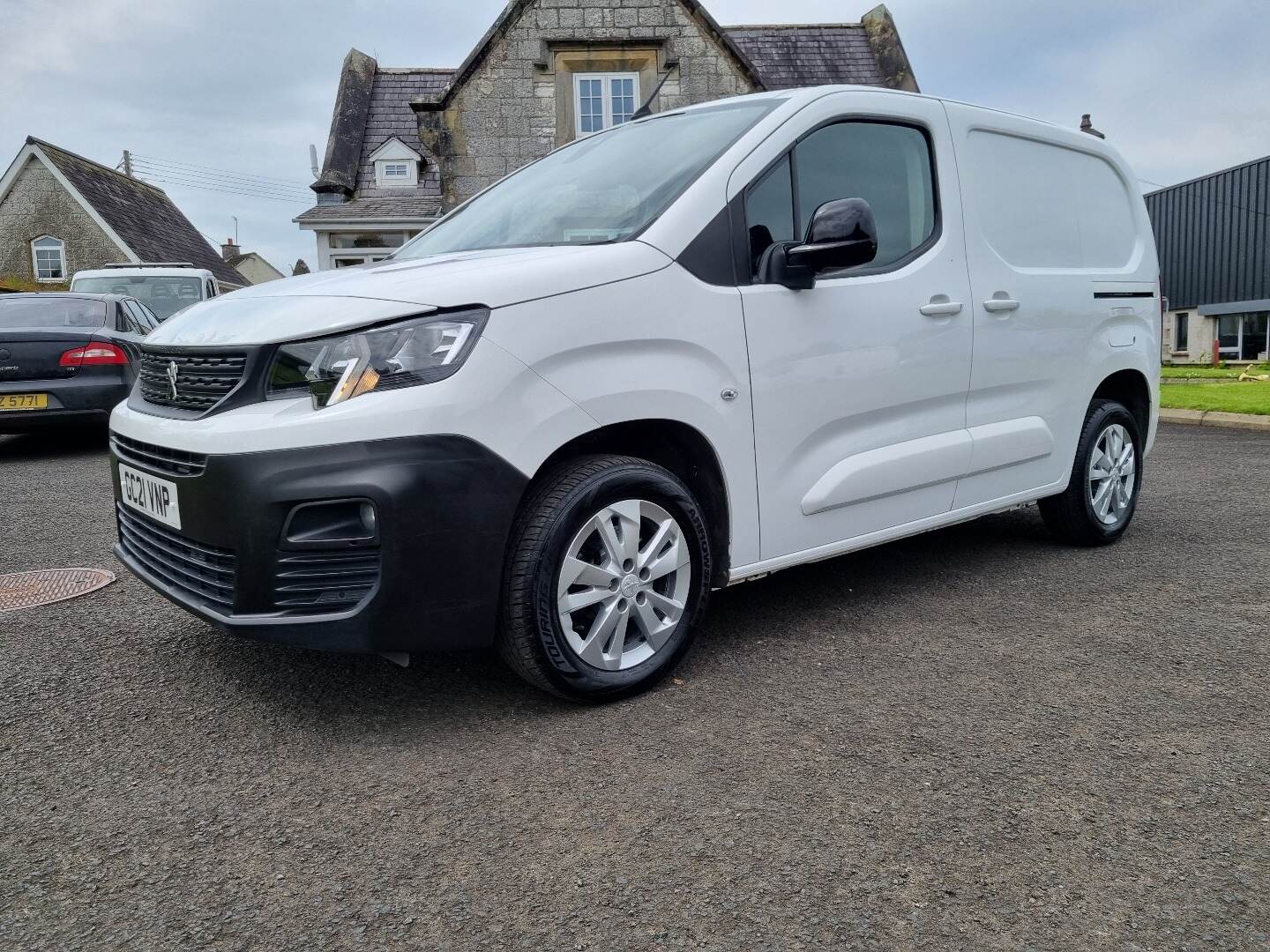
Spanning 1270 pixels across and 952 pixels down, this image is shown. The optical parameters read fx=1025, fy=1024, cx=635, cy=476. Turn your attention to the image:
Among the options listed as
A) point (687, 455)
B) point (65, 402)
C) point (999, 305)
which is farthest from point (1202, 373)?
point (687, 455)

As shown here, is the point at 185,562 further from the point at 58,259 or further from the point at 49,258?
the point at 49,258

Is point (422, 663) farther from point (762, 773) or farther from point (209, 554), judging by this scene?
point (762, 773)

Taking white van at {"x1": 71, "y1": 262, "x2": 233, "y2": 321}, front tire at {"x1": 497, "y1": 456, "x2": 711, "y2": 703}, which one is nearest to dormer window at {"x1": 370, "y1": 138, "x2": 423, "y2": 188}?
white van at {"x1": 71, "y1": 262, "x2": 233, "y2": 321}

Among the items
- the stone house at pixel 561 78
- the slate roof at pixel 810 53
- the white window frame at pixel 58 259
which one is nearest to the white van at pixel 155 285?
the stone house at pixel 561 78

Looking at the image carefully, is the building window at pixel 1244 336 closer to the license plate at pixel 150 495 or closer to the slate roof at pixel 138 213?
the slate roof at pixel 138 213

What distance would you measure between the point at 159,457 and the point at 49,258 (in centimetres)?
3851

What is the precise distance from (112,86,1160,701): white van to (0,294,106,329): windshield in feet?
21.4

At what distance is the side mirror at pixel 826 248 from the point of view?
3.07m

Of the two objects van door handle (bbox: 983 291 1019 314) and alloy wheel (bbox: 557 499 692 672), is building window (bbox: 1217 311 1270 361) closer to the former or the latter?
van door handle (bbox: 983 291 1019 314)

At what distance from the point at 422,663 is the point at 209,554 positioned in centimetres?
87

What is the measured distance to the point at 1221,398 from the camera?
Answer: 1307 centimetres

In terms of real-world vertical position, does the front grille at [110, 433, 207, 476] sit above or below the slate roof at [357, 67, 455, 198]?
below

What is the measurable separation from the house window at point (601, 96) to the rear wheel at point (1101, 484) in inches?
600

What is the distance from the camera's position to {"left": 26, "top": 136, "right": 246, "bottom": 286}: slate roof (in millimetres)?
35188
